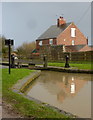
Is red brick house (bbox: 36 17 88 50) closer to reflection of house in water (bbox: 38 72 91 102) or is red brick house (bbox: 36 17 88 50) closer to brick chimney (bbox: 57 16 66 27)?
brick chimney (bbox: 57 16 66 27)

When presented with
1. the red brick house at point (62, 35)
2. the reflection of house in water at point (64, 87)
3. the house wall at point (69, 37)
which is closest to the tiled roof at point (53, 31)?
the red brick house at point (62, 35)

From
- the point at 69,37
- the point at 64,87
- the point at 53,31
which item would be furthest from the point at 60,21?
the point at 64,87

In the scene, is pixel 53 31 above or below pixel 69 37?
above

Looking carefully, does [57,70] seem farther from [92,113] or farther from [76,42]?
[76,42]

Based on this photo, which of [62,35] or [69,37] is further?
[69,37]

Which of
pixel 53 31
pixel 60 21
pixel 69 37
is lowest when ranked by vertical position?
pixel 69 37

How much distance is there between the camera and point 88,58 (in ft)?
78.7

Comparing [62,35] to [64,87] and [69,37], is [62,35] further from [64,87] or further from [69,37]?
[64,87]

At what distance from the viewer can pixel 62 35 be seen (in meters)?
45.5

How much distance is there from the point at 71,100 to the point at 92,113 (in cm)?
153

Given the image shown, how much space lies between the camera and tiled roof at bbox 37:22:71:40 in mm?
46294

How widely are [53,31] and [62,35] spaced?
143 inches

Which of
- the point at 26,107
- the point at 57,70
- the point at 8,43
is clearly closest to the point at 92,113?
the point at 26,107

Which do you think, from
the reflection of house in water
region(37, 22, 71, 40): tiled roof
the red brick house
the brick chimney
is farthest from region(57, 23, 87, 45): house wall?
the reflection of house in water
